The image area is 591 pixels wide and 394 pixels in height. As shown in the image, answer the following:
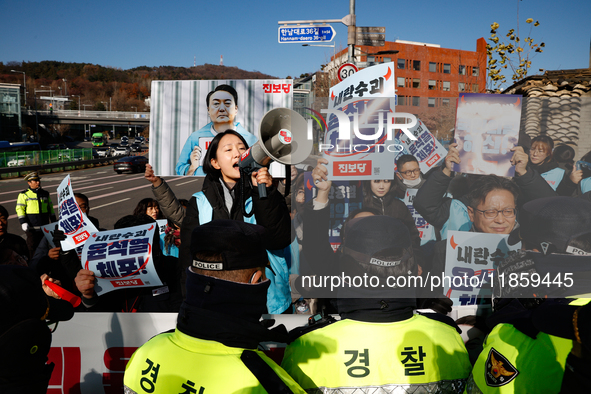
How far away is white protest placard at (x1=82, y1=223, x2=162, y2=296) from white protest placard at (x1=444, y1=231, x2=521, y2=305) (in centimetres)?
175

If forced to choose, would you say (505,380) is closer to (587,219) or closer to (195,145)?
(587,219)

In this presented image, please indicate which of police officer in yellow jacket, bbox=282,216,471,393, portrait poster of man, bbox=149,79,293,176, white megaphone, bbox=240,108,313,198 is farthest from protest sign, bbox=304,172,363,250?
portrait poster of man, bbox=149,79,293,176

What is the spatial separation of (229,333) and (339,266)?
37.6 inches

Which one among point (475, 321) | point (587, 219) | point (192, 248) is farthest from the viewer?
point (475, 321)

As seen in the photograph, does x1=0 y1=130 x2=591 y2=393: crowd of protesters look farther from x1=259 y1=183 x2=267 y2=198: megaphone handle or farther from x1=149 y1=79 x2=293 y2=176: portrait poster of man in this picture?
x1=149 y1=79 x2=293 y2=176: portrait poster of man

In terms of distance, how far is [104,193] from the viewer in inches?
703

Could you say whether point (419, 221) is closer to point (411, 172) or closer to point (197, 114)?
point (411, 172)

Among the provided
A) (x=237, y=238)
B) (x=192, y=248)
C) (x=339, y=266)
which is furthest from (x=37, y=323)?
(x=339, y=266)

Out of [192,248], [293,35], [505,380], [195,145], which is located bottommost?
[505,380]

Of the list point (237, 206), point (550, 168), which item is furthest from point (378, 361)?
point (550, 168)

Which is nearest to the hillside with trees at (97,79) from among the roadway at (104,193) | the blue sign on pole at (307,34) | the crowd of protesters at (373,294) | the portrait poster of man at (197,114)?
the roadway at (104,193)

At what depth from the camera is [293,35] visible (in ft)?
23.8

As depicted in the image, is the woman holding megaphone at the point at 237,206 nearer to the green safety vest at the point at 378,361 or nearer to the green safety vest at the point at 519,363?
the green safety vest at the point at 378,361

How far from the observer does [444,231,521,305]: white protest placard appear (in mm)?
2186
